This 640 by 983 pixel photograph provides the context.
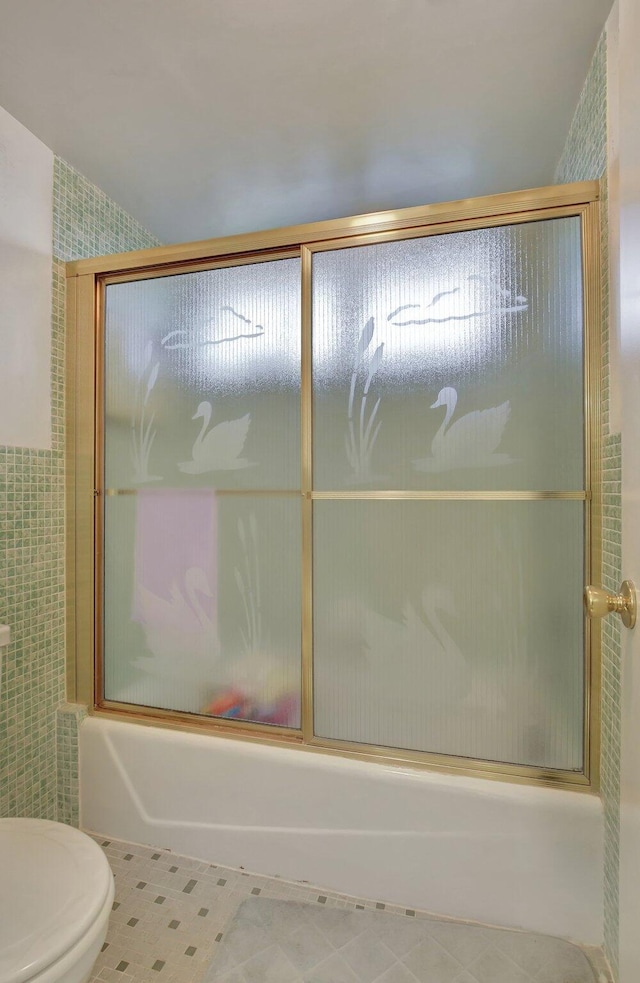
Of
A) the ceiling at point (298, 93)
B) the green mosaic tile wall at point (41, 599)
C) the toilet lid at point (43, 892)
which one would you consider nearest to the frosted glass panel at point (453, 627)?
the toilet lid at point (43, 892)

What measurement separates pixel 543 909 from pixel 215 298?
1.98 meters

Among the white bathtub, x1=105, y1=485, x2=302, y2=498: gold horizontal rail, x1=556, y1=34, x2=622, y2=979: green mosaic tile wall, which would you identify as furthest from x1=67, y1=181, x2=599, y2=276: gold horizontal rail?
the white bathtub

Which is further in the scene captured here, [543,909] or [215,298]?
[215,298]

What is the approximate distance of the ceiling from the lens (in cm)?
123

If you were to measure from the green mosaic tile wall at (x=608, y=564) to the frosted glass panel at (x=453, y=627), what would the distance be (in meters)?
0.09

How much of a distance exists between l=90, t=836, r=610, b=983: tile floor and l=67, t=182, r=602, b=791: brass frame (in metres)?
0.40

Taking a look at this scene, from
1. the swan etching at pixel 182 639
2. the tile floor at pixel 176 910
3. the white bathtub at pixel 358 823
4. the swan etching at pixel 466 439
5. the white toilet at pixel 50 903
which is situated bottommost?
the tile floor at pixel 176 910

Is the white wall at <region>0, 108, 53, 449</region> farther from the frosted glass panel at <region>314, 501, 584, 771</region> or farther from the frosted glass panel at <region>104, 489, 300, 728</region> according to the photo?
the frosted glass panel at <region>314, 501, 584, 771</region>

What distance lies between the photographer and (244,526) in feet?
5.29

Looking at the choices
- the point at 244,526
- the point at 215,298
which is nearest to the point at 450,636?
the point at 244,526

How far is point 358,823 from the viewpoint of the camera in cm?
147

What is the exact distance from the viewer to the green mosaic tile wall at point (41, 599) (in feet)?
5.16

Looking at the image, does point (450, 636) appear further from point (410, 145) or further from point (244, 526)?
point (410, 145)

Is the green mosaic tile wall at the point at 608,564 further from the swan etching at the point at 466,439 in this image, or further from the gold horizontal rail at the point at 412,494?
the swan etching at the point at 466,439
